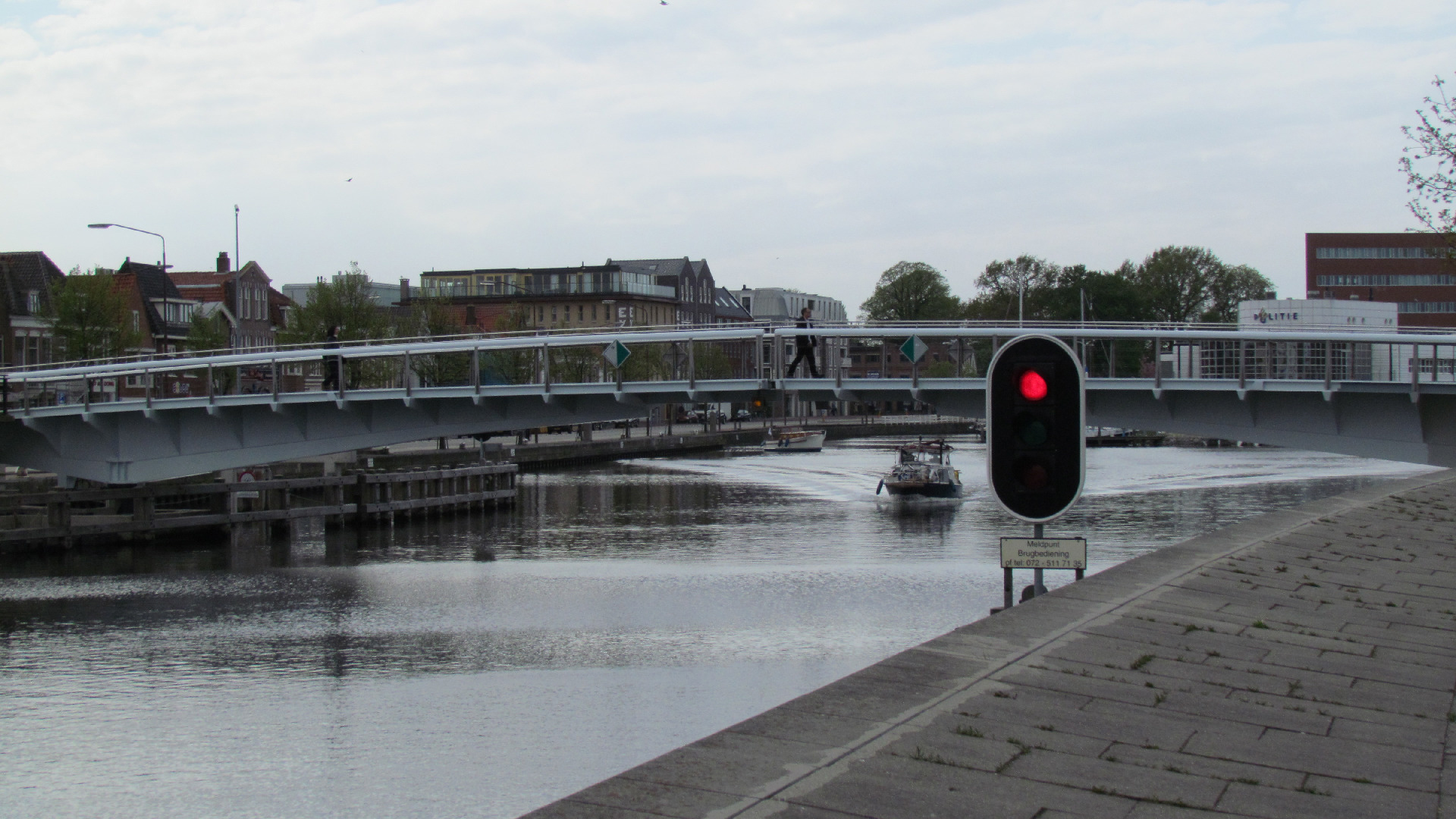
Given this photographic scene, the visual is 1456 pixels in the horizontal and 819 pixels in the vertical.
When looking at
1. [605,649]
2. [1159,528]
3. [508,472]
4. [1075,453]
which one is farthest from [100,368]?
[1159,528]

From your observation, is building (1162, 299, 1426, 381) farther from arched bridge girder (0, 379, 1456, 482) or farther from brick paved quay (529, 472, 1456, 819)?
brick paved quay (529, 472, 1456, 819)

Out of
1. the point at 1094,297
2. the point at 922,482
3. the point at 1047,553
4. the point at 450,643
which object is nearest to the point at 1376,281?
the point at 1094,297

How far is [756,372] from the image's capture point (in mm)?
31500

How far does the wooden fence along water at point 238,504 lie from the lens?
41344mm

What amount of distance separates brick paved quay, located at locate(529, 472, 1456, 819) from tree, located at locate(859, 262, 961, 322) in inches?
5931

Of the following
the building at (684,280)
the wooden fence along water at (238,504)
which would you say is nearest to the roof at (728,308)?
the building at (684,280)

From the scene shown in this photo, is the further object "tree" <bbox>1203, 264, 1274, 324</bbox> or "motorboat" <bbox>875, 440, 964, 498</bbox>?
"tree" <bbox>1203, 264, 1274, 324</bbox>

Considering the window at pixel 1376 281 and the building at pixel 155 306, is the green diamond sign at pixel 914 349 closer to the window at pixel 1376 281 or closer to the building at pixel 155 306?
the building at pixel 155 306

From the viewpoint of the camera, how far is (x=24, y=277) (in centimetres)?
7156

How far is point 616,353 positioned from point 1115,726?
21.6 metres

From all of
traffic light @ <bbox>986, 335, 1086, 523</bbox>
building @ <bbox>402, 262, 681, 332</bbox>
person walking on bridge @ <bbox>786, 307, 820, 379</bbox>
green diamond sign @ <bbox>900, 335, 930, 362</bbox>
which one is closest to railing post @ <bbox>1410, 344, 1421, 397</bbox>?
green diamond sign @ <bbox>900, 335, 930, 362</bbox>

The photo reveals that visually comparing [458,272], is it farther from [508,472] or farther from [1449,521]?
[1449,521]

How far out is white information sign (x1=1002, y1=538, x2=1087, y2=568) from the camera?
11062 millimetres

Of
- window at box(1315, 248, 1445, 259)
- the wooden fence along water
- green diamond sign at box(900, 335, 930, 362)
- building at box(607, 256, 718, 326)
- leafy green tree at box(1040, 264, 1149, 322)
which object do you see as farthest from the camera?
building at box(607, 256, 718, 326)
